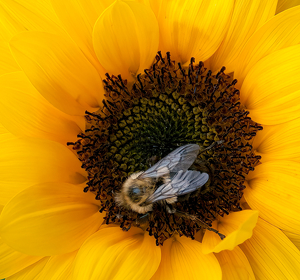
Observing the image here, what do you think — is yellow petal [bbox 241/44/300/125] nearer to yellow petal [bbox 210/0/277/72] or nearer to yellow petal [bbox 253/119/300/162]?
yellow petal [bbox 253/119/300/162]

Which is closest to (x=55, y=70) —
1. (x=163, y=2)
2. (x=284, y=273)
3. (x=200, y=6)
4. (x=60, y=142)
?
(x=60, y=142)

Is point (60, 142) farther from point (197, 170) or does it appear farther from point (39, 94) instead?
point (197, 170)

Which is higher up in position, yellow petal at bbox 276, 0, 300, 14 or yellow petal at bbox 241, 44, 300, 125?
yellow petal at bbox 276, 0, 300, 14

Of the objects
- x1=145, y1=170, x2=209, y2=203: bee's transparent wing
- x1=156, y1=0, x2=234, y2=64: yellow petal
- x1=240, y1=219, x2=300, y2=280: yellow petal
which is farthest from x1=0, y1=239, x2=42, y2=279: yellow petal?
A: x1=156, y1=0, x2=234, y2=64: yellow petal

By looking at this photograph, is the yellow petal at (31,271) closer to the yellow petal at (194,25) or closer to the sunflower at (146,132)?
the sunflower at (146,132)

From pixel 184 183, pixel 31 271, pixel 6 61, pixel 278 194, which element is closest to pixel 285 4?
pixel 278 194

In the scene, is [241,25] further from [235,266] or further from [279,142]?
[235,266]

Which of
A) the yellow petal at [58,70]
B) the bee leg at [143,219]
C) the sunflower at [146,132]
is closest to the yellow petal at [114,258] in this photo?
the sunflower at [146,132]
